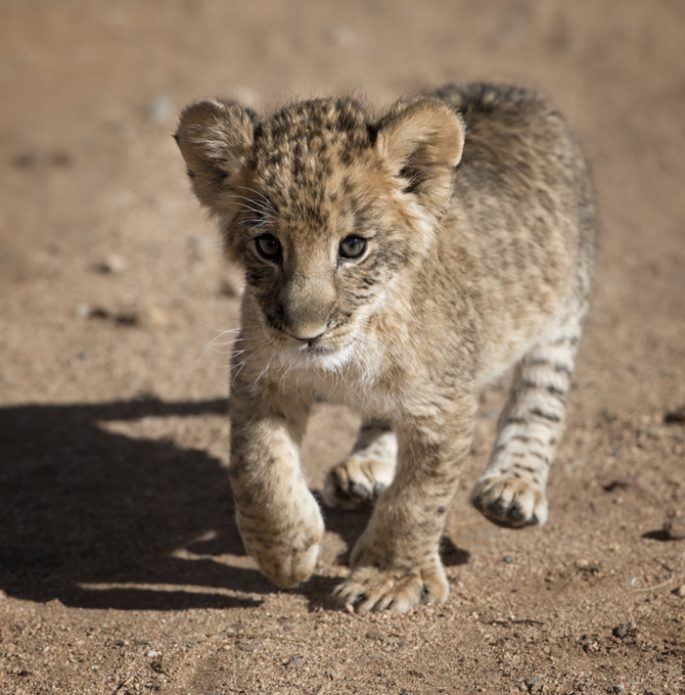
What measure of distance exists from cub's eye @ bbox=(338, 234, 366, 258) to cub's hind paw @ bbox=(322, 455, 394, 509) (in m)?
1.96

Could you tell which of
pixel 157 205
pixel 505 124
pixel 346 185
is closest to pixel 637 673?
pixel 346 185

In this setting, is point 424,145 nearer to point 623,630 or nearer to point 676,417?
point 623,630

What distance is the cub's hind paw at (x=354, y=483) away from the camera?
21.1 ft

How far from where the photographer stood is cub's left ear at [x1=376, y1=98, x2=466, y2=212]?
15.9 feet

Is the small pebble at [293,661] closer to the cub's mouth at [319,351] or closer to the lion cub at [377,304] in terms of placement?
the lion cub at [377,304]

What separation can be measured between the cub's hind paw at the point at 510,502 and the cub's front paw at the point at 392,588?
19.5 inches

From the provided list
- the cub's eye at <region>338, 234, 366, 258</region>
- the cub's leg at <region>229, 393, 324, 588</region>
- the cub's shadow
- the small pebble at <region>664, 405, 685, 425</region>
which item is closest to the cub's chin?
the cub's eye at <region>338, 234, 366, 258</region>

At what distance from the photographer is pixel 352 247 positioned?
4.82 m

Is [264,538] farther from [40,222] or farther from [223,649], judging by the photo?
[40,222]

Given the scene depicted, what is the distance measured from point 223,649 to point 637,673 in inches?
67.2

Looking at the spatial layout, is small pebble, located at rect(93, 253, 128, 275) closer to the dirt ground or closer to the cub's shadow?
the dirt ground

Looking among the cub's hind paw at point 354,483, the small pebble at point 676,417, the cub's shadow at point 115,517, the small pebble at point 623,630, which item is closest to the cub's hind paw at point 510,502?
the cub's hind paw at point 354,483

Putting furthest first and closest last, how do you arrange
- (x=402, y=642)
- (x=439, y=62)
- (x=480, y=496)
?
(x=439, y=62) < (x=480, y=496) < (x=402, y=642)

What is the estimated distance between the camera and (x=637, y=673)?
4750mm
